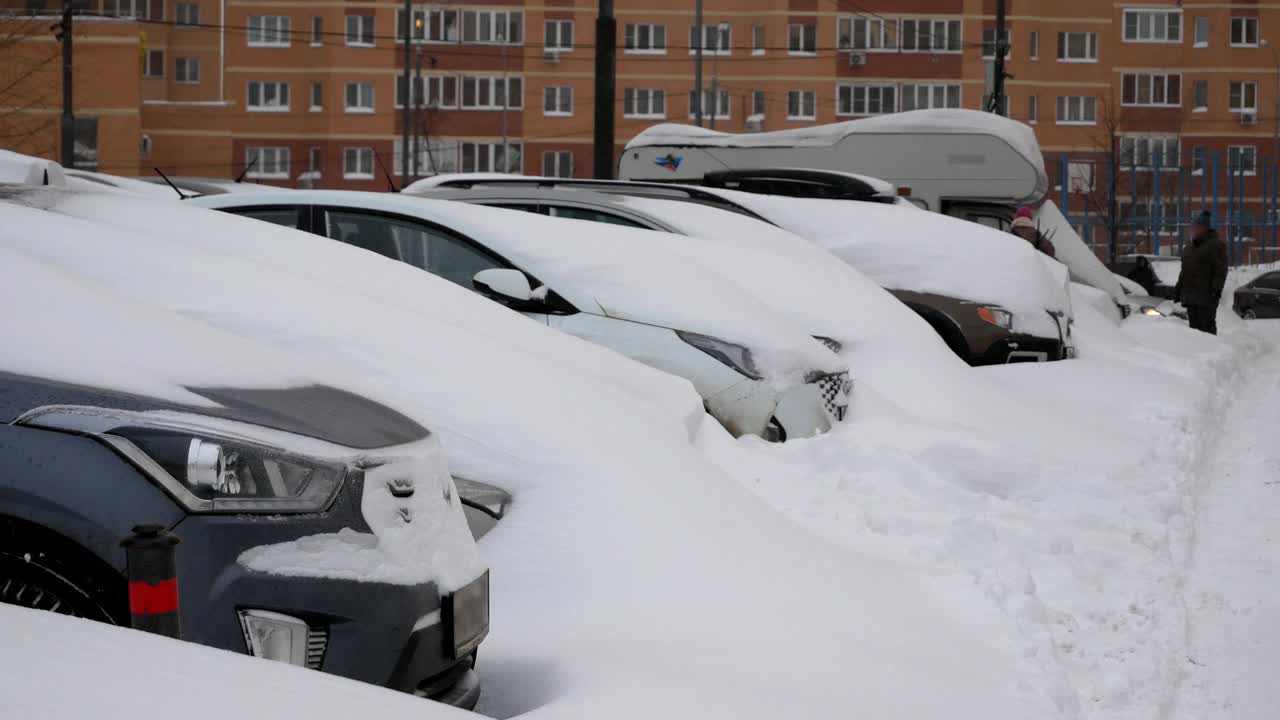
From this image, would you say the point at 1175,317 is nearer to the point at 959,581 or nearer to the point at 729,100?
the point at 959,581

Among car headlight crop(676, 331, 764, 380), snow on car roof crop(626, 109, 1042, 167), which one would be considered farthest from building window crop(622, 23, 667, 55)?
car headlight crop(676, 331, 764, 380)

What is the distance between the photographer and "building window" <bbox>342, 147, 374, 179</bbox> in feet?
240

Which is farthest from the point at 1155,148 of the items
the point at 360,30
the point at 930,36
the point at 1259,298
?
the point at 1259,298

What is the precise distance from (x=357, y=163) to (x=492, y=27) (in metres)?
8.68

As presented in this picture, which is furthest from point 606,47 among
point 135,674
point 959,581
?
point 135,674

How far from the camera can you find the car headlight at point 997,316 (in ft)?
42.8

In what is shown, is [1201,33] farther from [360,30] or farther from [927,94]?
[360,30]

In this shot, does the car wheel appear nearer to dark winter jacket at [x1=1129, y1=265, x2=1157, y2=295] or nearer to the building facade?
dark winter jacket at [x1=1129, y1=265, x2=1157, y2=295]

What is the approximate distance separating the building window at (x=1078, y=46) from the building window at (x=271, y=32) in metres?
35.8

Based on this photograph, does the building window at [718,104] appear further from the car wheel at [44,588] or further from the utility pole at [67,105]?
the car wheel at [44,588]


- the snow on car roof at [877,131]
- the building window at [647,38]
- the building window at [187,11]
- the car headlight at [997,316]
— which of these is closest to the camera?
the car headlight at [997,316]

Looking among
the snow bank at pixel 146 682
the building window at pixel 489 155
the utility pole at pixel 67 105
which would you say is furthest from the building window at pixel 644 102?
the snow bank at pixel 146 682

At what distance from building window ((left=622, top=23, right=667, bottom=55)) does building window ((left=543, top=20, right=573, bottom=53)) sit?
8.23 feet

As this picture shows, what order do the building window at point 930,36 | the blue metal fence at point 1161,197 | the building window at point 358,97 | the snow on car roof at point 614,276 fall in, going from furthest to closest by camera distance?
1. the building window at point 930,36
2. the building window at point 358,97
3. the blue metal fence at point 1161,197
4. the snow on car roof at point 614,276
